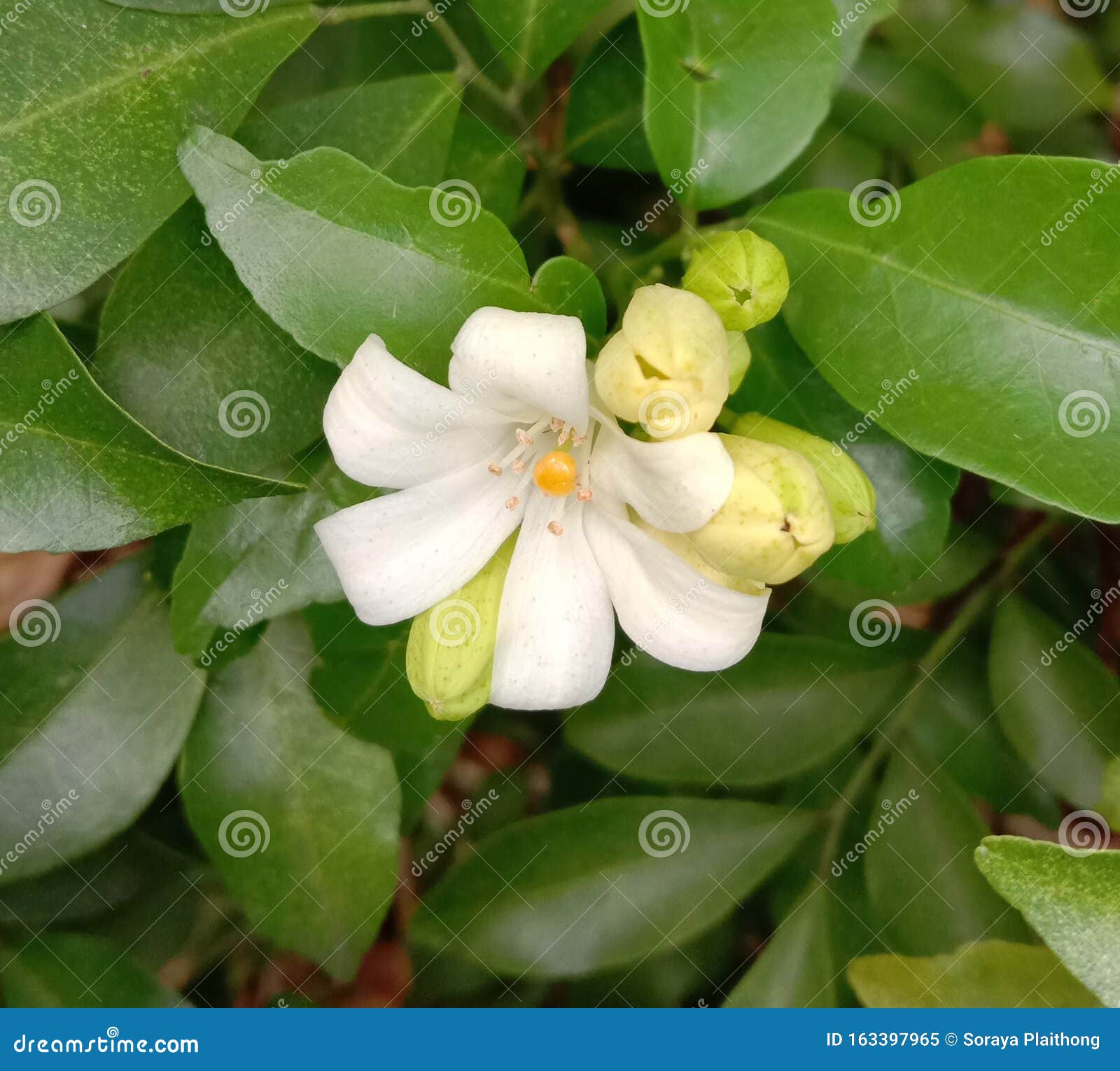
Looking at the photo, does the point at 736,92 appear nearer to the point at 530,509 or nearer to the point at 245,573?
the point at 530,509

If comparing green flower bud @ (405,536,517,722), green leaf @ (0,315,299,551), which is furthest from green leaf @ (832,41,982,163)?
green leaf @ (0,315,299,551)

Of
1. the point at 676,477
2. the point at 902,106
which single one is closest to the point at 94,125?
the point at 676,477

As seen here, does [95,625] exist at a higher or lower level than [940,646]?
lower

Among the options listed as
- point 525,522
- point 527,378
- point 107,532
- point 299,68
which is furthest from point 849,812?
point 299,68

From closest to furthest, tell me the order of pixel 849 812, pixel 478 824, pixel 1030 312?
pixel 1030 312 → pixel 849 812 → pixel 478 824

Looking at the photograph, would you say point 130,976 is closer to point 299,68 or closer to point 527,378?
point 527,378

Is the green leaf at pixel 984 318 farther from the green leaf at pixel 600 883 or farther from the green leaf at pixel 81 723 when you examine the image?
the green leaf at pixel 81 723
